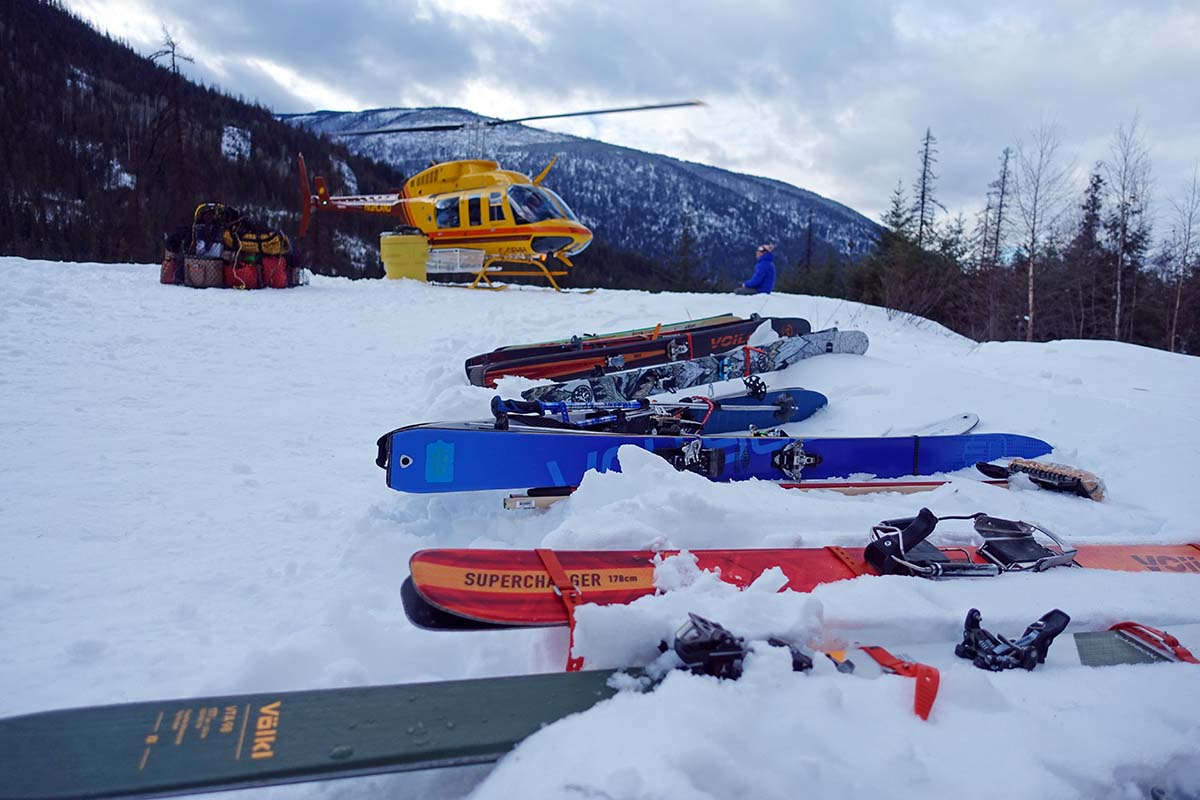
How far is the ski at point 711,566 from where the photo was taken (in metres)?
1.83

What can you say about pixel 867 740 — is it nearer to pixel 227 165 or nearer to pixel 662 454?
pixel 662 454

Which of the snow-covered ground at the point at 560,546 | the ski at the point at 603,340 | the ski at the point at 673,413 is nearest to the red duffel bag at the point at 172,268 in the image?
the snow-covered ground at the point at 560,546

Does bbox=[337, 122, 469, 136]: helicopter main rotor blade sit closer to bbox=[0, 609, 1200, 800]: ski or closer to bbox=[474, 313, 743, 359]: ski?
bbox=[474, 313, 743, 359]: ski

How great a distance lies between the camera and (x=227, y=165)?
44.2m

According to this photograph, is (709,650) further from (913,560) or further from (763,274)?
(763,274)

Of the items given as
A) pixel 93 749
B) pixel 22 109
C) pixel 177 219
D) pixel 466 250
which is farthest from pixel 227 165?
pixel 93 749

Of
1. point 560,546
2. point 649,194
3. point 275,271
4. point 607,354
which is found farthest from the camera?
point 649,194

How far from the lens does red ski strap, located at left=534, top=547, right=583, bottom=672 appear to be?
5.51 ft

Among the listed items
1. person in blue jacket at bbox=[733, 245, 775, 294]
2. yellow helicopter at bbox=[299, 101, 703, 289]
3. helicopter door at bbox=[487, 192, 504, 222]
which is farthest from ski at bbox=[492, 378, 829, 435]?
helicopter door at bbox=[487, 192, 504, 222]

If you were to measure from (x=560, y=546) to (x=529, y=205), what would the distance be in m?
12.6

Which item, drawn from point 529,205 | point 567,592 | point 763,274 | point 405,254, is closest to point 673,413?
point 567,592

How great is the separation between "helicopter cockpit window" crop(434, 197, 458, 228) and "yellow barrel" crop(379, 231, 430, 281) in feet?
2.03

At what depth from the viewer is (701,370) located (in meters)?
5.84

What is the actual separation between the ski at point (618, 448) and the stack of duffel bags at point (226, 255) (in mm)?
9680
